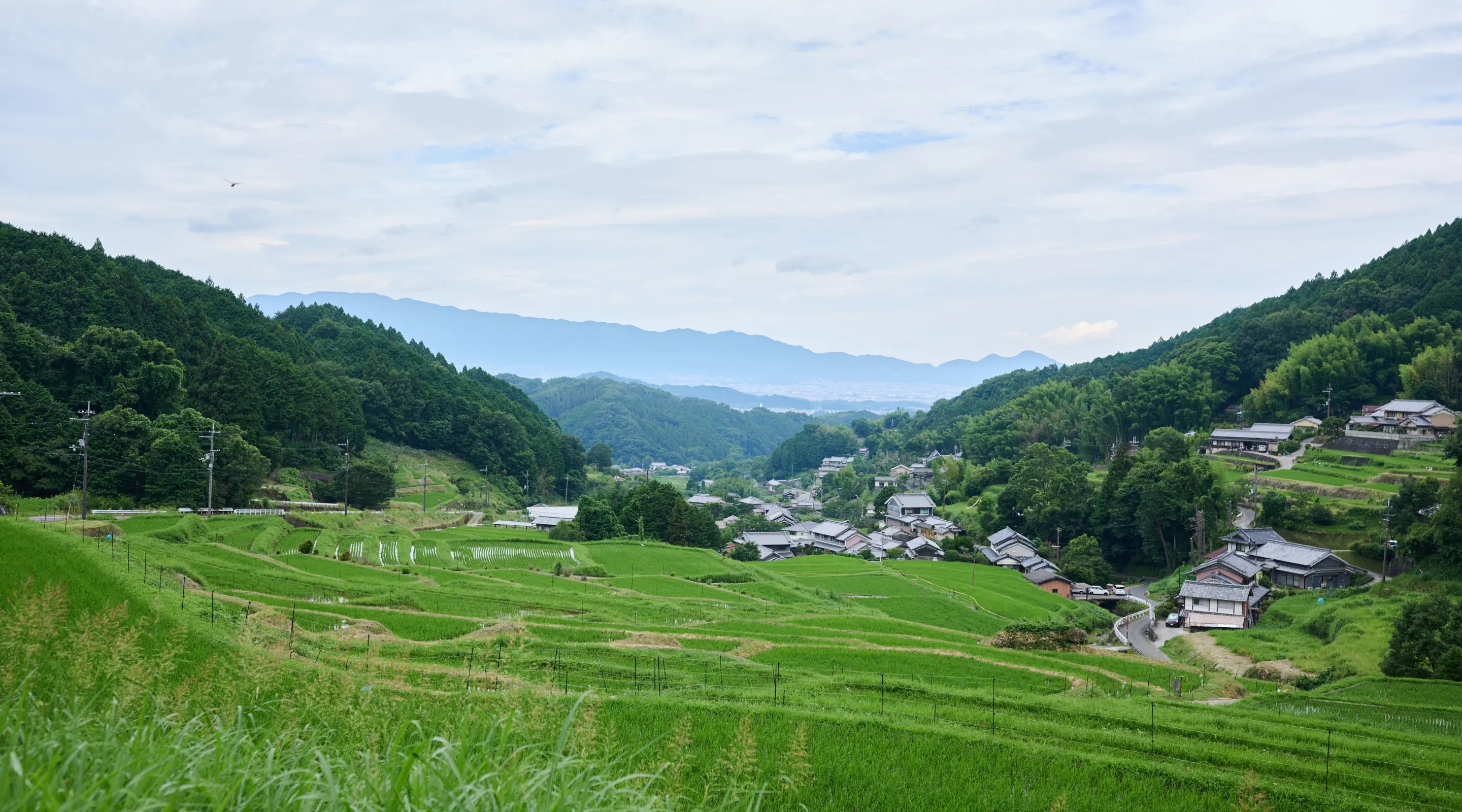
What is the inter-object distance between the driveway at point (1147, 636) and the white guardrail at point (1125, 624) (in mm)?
159

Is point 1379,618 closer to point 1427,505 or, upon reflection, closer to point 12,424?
point 1427,505

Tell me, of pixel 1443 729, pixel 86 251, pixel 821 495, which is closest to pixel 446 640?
pixel 1443 729

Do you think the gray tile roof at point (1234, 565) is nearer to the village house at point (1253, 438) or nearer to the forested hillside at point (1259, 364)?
the village house at point (1253, 438)

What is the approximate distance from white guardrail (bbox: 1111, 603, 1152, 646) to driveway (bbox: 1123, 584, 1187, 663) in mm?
159

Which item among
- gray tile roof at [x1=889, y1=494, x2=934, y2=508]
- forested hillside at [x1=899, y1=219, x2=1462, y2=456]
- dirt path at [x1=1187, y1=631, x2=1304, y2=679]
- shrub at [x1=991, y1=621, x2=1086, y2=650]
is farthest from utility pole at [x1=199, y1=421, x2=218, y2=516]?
forested hillside at [x1=899, y1=219, x2=1462, y2=456]

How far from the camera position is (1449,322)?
70375 mm

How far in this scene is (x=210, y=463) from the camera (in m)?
40.8

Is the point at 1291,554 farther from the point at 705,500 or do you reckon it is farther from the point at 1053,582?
the point at 705,500

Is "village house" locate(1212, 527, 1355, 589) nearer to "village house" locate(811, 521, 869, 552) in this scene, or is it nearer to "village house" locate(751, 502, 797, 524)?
"village house" locate(811, 521, 869, 552)

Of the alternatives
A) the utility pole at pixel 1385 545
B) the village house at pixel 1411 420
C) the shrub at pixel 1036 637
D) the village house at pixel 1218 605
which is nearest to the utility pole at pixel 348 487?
the shrub at pixel 1036 637

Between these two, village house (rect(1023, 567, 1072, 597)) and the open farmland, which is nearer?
the open farmland

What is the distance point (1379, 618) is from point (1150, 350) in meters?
94.3

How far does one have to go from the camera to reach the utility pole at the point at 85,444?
33156 millimetres

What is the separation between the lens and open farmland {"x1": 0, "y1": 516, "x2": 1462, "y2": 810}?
30.8 feet
